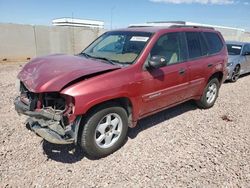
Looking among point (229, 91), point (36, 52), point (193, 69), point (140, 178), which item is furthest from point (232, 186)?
point (36, 52)

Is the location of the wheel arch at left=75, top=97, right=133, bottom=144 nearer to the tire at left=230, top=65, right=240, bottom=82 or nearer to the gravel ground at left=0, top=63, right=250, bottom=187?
the gravel ground at left=0, top=63, right=250, bottom=187

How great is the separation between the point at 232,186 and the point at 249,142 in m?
1.46

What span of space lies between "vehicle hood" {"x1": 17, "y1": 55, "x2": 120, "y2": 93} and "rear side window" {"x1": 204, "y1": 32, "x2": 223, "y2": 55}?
286cm

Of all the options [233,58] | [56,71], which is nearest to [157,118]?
[56,71]

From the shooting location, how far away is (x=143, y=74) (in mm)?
3738

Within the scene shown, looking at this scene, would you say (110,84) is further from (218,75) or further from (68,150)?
(218,75)

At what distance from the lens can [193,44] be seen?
490 cm

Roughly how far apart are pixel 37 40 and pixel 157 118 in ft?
40.8

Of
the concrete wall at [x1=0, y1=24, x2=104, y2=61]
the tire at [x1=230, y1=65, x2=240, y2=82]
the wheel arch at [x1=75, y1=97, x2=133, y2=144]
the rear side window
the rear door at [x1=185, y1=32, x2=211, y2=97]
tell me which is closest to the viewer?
the wheel arch at [x1=75, y1=97, x2=133, y2=144]

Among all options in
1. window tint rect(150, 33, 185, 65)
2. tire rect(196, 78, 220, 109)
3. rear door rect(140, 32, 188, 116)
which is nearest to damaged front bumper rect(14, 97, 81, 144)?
rear door rect(140, 32, 188, 116)

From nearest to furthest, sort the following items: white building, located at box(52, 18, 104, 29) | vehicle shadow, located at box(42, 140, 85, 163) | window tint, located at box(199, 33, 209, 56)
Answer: vehicle shadow, located at box(42, 140, 85, 163) < window tint, located at box(199, 33, 209, 56) < white building, located at box(52, 18, 104, 29)

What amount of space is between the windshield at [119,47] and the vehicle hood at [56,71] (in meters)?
0.32

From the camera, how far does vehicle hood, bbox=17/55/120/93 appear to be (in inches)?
120

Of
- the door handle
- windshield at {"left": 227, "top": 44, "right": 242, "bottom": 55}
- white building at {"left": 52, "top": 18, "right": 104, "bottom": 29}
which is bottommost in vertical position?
windshield at {"left": 227, "top": 44, "right": 242, "bottom": 55}
